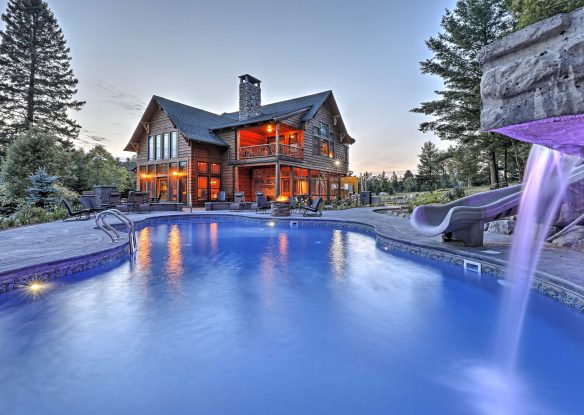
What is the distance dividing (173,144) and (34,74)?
52.3 ft

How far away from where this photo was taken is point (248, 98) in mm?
20047

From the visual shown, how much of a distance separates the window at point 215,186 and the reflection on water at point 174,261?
10.3 m

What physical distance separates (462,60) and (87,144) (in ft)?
111

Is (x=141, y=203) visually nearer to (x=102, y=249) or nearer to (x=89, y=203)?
(x=89, y=203)

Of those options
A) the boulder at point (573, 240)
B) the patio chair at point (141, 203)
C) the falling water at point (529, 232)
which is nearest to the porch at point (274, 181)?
the patio chair at point (141, 203)

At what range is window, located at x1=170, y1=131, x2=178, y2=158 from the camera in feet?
61.1

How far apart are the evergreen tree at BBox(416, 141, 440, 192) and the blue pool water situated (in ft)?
135

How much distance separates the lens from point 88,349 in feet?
8.93

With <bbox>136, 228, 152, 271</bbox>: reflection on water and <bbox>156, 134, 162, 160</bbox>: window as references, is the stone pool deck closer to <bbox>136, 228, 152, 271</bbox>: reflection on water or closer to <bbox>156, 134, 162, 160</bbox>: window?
→ <bbox>136, 228, 152, 271</bbox>: reflection on water

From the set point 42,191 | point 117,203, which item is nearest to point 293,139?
point 117,203

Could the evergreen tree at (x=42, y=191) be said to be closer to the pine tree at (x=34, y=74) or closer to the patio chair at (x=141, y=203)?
the patio chair at (x=141, y=203)

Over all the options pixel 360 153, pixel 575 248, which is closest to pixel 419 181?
pixel 360 153

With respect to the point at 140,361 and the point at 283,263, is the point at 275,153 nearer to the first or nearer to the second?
the point at 283,263

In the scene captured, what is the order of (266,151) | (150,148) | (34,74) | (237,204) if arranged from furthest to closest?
(34,74), (150,148), (266,151), (237,204)
